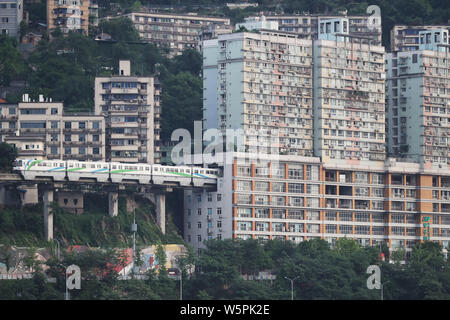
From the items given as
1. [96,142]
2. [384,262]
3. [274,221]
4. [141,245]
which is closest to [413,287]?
[384,262]

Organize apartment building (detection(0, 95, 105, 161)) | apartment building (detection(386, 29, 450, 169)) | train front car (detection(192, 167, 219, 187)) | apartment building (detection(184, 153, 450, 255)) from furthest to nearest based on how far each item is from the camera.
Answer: apartment building (detection(386, 29, 450, 169)) < apartment building (detection(0, 95, 105, 161)) < apartment building (detection(184, 153, 450, 255)) < train front car (detection(192, 167, 219, 187))

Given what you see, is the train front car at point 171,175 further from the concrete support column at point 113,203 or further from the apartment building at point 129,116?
the apartment building at point 129,116

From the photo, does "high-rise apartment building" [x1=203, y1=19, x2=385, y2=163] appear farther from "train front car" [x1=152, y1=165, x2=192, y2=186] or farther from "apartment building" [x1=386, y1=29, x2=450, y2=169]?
"train front car" [x1=152, y1=165, x2=192, y2=186]

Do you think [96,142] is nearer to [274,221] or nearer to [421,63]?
[274,221]

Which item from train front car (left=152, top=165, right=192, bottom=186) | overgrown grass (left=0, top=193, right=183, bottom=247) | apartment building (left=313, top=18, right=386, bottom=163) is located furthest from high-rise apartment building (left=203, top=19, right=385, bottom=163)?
overgrown grass (left=0, top=193, right=183, bottom=247)

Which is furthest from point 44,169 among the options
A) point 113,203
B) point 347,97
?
point 347,97

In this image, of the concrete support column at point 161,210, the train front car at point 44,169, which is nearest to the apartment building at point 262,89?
the concrete support column at point 161,210
